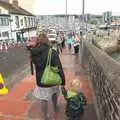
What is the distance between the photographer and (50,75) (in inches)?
213

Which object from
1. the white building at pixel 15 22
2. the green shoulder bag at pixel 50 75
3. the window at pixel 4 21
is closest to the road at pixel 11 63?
the green shoulder bag at pixel 50 75

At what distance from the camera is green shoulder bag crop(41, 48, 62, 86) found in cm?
539

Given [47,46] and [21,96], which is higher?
[47,46]

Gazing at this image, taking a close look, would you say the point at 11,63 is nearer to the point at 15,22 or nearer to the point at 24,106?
the point at 24,106

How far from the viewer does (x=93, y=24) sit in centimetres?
6831

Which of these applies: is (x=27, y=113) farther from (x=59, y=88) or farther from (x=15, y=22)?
(x=15, y=22)

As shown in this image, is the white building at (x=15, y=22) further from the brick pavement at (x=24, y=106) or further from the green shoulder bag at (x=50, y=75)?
the green shoulder bag at (x=50, y=75)

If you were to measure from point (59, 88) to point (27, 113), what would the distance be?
1125 mm

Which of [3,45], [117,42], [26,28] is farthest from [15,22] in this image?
[117,42]

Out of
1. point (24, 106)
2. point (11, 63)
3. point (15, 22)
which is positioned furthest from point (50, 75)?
point (15, 22)

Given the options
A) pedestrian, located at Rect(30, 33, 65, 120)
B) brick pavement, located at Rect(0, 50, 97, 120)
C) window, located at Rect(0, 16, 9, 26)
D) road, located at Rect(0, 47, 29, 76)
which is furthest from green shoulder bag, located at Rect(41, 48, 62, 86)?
window, located at Rect(0, 16, 9, 26)

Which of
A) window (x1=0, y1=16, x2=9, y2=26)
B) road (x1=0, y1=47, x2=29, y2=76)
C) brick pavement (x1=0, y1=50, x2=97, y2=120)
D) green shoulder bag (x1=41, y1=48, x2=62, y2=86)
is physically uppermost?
green shoulder bag (x1=41, y1=48, x2=62, y2=86)

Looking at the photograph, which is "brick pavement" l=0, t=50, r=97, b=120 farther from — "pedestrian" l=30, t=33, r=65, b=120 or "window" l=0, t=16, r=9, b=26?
"window" l=0, t=16, r=9, b=26

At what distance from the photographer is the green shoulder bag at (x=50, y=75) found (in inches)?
212
